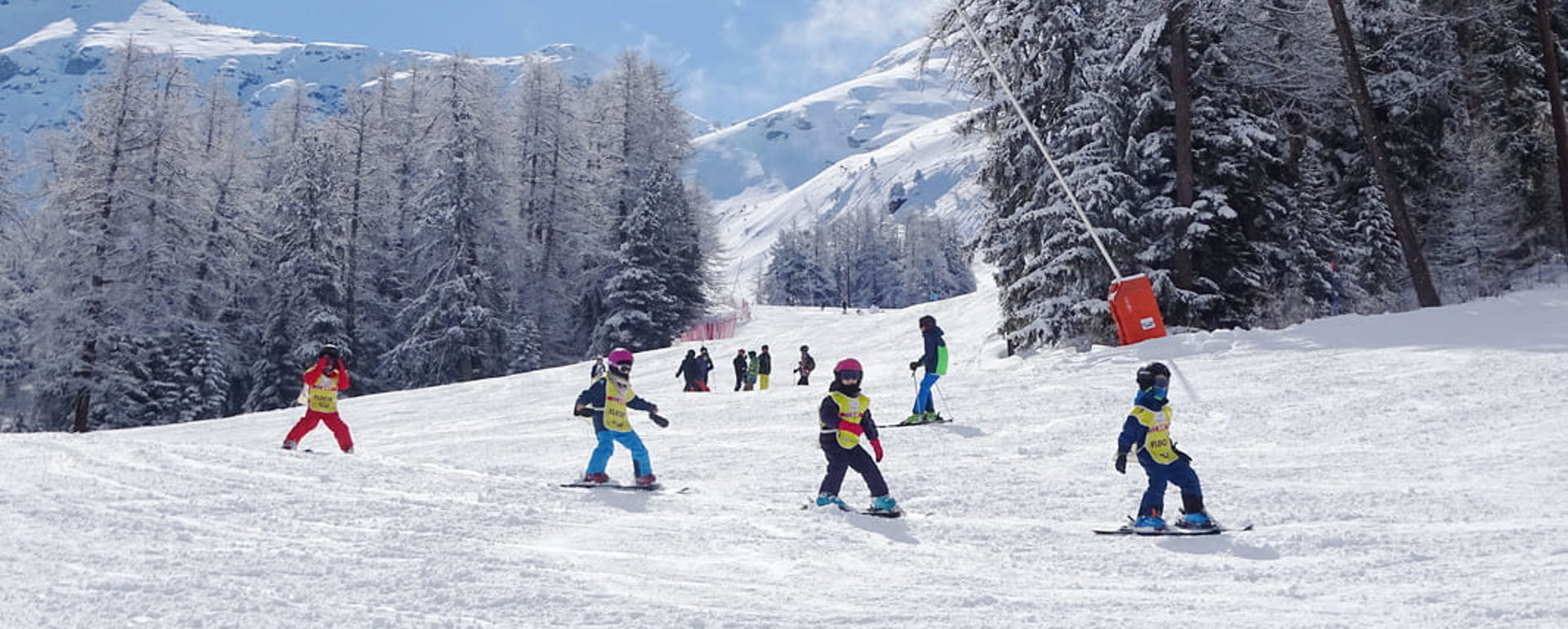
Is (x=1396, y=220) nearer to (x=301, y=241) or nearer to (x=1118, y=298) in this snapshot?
(x=1118, y=298)

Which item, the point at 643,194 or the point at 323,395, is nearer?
the point at 323,395

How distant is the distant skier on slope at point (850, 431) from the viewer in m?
9.39

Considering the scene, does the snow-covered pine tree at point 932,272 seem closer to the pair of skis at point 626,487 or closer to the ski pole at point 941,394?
the ski pole at point 941,394

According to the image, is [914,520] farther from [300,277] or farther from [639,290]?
[300,277]

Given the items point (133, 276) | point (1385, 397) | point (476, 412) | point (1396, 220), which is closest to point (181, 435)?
point (476, 412)

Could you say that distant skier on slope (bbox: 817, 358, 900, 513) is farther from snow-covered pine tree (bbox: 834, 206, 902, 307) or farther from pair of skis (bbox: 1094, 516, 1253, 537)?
snow-covered pine tree (bbox: 834, 206, 902, 307)

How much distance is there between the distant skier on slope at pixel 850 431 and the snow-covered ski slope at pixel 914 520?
35 centimetres

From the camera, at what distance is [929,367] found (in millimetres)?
15148

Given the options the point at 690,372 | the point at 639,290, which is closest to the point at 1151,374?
the point at 690,372

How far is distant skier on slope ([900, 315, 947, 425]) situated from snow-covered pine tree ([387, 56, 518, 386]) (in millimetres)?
25229

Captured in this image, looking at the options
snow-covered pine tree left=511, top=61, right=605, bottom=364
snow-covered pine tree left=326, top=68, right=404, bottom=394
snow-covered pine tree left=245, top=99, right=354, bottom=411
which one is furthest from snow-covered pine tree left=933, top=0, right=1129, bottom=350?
snow-covered pine tree left=326, top=68, right=404, bottom=394

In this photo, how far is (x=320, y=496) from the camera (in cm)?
913

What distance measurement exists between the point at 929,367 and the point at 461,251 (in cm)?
2777

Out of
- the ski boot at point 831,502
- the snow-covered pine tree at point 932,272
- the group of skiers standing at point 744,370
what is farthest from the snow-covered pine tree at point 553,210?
the snow-covered pine tree at point 932,272
